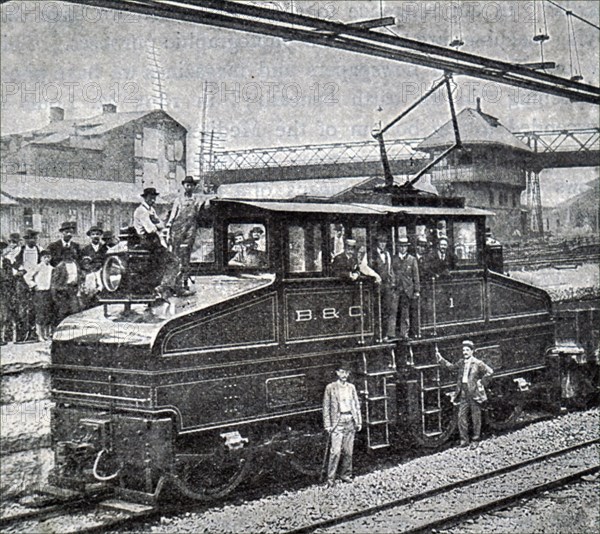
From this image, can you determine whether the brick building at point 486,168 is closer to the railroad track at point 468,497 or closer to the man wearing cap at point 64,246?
the railroad track at point 468,497

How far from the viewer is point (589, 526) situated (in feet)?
18.8

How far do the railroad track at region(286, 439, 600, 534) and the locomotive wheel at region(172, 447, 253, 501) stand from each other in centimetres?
77

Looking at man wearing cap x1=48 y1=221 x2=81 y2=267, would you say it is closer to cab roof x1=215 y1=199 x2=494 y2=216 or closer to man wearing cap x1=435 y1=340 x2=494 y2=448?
cab roof x1=215 y1=199 x2=494 y2=216

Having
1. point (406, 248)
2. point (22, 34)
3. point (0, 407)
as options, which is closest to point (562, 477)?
point (406, 248)

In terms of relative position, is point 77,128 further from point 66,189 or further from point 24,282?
point 24,282

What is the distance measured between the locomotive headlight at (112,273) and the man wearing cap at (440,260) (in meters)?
3.17

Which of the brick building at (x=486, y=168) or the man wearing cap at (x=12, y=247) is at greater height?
the brick building at (x=486, y=168)

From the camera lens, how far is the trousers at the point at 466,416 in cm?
733

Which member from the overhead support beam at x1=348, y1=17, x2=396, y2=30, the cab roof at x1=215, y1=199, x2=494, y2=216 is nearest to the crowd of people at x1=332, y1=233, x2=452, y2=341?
the cab roof at x1=215, y1=199, x2=494, y2=216

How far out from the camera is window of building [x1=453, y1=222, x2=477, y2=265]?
25.3 feet

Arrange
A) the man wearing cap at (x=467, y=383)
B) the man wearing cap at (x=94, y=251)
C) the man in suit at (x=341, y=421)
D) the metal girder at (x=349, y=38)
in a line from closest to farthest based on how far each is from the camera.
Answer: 1. the metal girder at (x=349, y=38)
2. the man wearing cap at (x=94, y=251)
3. the man in suit at (x=341, y=421)
4. the man wearing cap at (x=467, y=383)

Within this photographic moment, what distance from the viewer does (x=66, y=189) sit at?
14.4ft

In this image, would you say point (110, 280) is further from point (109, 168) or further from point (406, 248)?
point (406, 248)

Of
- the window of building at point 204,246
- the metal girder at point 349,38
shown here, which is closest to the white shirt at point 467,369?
the metal girder at point 349,38
